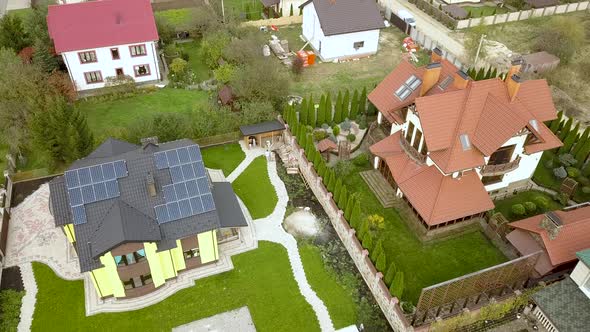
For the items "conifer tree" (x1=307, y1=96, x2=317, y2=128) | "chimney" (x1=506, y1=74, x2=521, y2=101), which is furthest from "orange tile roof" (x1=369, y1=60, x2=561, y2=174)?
"conifer tree" (x1=307, y1=96, x2=317, y2=128)

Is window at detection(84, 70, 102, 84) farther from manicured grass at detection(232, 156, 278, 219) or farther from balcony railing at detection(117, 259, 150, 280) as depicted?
balcony railing at detection(117, 259, 150, 280)

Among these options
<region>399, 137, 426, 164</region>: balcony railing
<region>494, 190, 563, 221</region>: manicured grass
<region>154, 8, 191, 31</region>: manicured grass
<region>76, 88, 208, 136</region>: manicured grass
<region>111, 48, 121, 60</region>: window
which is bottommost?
<region>494, 190, 563, 221</region>: manicured grass

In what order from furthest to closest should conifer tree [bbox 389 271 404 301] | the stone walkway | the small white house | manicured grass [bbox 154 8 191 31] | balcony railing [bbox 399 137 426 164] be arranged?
manicured grass [bbox 154 8 191 31] → the small white house → balcony railing [bbox 399 137 426 164] → the stone walkway → conifer tree [bbox 389 271 404 301]

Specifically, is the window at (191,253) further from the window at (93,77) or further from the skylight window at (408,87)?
the window at (93,77)

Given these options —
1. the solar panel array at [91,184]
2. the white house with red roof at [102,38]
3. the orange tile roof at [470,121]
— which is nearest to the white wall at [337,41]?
the white house with red roof at [102,38]

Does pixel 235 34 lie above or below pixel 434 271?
above

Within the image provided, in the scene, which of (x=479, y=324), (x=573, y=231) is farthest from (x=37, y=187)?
(x=573, y=231)

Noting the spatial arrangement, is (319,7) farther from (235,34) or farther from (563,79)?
(563,79)
